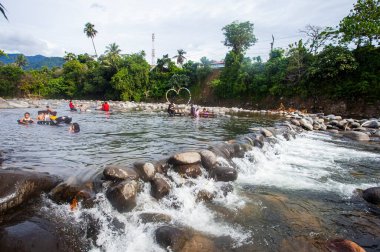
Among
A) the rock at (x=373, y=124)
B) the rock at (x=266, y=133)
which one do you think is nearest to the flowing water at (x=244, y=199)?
the rock at (x=266, y=133)

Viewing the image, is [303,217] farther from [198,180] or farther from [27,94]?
[27,94]

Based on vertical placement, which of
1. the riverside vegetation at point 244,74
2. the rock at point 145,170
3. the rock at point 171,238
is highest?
the riverside vegetation at point 244,74

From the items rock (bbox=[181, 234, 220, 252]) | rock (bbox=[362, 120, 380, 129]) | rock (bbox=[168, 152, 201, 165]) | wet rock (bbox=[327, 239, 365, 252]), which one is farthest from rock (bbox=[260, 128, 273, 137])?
rock (bbox=[362, 120, 380, 129])

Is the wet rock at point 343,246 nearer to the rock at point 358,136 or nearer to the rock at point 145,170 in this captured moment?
the rock at point 145,170

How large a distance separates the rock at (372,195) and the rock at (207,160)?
3666 mm

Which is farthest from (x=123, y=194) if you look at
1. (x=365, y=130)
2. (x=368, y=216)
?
(x=365, y=130)

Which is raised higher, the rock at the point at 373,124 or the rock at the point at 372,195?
the rock at the point at 373,124

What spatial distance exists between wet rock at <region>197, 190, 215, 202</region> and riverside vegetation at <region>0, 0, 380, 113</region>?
25.2m

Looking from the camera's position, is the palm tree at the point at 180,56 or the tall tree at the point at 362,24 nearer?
the tall tree at the point at 362,24

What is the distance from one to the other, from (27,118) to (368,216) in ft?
53.7

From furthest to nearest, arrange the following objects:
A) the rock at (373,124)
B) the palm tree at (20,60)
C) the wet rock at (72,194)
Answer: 1. the palm tree at (20,60)
2. the rock at (373,124)
3. the wet rock at (72,194)

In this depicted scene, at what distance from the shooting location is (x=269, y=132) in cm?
1240

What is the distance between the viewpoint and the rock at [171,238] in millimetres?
4051

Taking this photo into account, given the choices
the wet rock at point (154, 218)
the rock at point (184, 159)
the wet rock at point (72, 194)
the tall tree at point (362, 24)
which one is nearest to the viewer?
the wet rock at point (154, 218)
